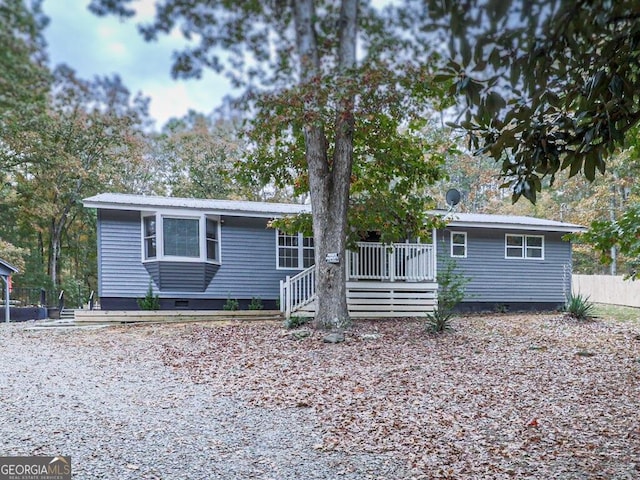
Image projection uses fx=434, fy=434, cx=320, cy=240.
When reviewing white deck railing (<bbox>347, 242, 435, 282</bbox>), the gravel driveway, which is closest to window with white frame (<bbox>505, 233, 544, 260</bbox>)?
white deck railing (<bbox>347, 242, 435, 282</bbox>)

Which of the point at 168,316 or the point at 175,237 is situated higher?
the point at 175,237

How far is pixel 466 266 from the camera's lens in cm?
1262

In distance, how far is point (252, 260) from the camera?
11.4 metres

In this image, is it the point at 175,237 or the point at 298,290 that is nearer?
the point at 298,290

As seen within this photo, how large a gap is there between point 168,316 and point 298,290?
123 inches

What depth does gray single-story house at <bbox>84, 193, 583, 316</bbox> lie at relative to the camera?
32.3ft

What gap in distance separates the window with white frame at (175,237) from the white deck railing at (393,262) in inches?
141

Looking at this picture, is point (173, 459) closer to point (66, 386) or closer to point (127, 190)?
point (66, 386)

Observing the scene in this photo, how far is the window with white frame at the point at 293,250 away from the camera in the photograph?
1162 cm

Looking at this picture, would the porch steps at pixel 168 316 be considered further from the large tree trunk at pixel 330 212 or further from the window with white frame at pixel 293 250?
the large tree trunk at pixel 330 212

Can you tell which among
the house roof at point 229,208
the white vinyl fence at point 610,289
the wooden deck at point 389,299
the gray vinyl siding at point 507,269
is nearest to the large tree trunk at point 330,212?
the house roof at point 229,208

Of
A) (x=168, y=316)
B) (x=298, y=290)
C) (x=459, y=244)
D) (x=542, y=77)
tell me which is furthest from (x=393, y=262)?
(x=542, y=77)

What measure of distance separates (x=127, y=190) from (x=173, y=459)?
34.4 ft

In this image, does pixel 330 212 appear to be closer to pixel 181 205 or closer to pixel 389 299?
pixel 389 299
